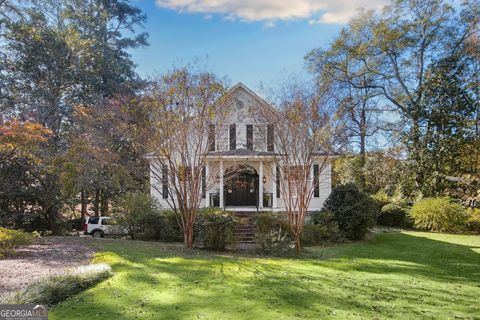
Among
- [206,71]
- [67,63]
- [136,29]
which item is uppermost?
[136,29]

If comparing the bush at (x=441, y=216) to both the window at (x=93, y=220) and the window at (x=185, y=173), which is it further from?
the window at (x=93, y=220)

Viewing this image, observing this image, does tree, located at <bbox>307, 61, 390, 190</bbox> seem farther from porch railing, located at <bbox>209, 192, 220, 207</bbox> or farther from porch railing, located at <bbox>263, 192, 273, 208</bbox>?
porch railing, located at <bbox>209, 192, 220, 207</bbox>

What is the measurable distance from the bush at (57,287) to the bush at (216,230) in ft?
16.5

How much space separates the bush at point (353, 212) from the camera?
15.4 m

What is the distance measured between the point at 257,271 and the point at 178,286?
2.28 meters

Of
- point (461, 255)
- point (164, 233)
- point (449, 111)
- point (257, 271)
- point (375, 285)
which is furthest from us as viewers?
point (449, 111)

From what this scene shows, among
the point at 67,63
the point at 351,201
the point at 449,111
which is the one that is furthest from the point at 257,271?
the point at 67,63

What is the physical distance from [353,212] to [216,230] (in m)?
6.75

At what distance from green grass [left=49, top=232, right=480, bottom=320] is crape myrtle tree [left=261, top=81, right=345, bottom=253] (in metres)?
2.29

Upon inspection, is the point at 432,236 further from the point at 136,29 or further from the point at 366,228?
the point at 136,29

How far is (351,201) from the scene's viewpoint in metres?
15.7

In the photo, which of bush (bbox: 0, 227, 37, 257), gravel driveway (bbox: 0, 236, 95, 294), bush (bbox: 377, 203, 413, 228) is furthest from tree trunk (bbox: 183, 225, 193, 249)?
bush (bbox: 377, 203, 413, 228)

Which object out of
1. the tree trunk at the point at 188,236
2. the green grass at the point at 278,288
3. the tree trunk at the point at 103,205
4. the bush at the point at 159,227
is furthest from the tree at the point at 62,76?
the green grass at the point at 278,288

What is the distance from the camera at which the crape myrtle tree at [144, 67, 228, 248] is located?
448 inches
